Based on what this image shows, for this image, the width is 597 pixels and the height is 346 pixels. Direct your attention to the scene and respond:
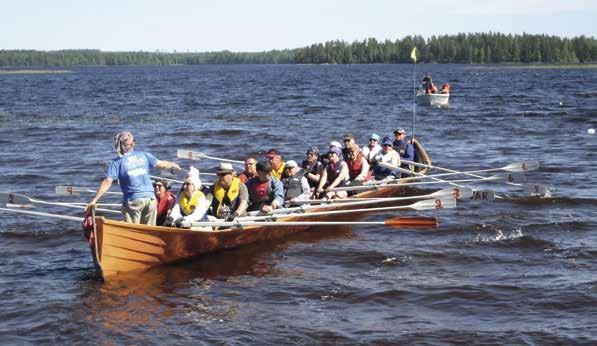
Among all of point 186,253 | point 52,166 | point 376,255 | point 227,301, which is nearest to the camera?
point 227,301

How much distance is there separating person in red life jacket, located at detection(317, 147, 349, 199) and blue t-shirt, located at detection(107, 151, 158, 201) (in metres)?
5.13

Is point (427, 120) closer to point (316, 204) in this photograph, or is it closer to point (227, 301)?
point (316, 204)

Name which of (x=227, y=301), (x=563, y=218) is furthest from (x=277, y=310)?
(x=563, y=218)

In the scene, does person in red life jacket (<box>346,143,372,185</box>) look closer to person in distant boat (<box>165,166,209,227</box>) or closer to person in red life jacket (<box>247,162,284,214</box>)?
person in red life jacket (<box>247,162,284,214</box>)

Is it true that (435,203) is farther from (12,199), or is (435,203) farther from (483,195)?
(12,199)

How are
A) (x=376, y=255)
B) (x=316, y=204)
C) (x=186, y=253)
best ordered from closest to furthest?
(x=186, y=253), (x=376, y=255), (x=316, y=204)

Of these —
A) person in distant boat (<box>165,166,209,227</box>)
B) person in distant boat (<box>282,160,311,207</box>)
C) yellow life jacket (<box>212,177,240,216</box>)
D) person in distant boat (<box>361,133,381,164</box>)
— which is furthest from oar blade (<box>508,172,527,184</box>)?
person in distant boat (<box>165,166,209,227</box>)

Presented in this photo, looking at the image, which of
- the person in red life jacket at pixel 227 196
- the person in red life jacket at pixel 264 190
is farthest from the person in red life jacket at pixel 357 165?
the person in red life jacket at pixel 227 196

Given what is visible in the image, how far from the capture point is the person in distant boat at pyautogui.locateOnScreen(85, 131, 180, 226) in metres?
11.9

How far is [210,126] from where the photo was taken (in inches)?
1506

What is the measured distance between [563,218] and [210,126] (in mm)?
23261

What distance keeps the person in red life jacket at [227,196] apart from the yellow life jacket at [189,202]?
2.52 ft

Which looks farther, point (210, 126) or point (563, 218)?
point (210, 126)

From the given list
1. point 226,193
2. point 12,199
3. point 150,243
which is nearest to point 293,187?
point 226,193
